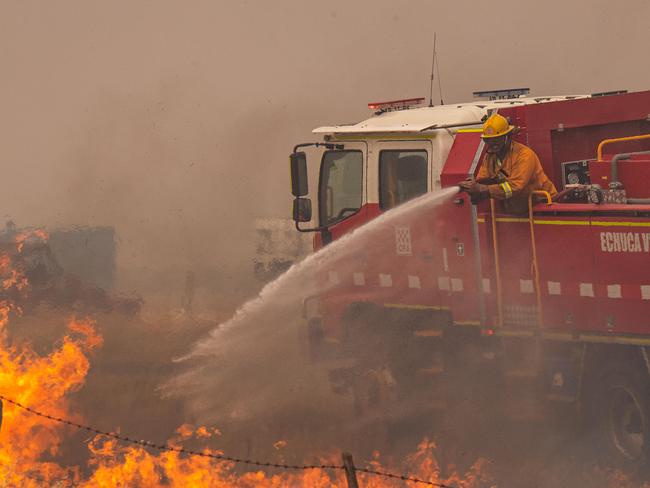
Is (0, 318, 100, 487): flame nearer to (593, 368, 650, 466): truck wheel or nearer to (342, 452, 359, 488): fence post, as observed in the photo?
(342, 452, 359, 488): fence post

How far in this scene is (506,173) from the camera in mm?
9664

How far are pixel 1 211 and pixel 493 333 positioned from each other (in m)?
19.8

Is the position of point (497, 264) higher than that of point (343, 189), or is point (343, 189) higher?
point (343, 189)

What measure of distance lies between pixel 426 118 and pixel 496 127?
1598 millimetres

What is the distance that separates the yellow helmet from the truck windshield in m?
1.81

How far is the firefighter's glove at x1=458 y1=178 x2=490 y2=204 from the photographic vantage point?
30.2 feet

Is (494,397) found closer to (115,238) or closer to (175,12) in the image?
(115,238)

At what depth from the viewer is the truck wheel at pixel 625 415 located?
887 cm

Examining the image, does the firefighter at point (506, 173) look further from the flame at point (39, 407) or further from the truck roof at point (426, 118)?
the flame at point (39, 407)

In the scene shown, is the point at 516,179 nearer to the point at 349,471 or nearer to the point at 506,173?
the point at 506,173

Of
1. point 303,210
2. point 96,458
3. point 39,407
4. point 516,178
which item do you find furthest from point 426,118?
point 39,407

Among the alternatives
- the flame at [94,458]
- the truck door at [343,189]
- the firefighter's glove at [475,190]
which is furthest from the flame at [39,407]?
the firefighter's glove at [475,190]

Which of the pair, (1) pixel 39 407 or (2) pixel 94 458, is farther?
(1) pixel 39 407

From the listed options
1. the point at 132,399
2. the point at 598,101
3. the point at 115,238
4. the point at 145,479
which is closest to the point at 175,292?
the point at 115,238
